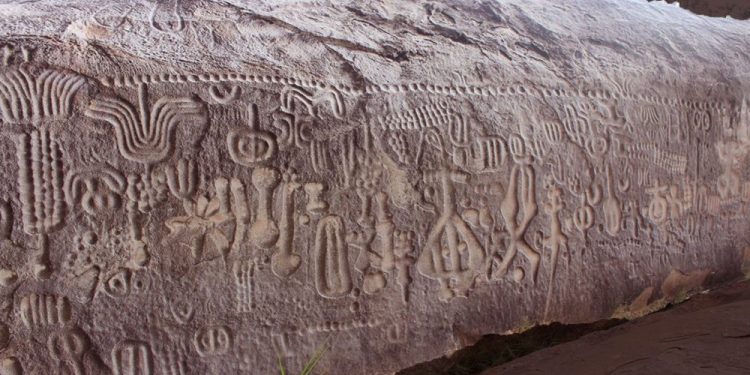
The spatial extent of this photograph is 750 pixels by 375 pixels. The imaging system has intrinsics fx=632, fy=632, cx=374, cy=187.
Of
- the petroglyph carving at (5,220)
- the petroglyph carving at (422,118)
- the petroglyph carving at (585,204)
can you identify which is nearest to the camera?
the petroglyph carving at (5,220)

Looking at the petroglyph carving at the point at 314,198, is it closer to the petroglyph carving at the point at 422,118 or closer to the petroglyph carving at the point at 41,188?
the petroglyph carving at the point at 422,118

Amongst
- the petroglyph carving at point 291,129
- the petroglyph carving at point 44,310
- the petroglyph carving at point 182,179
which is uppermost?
the petroglyph carving at point 291,129

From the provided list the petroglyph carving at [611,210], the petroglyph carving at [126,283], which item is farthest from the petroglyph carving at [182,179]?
the petroglyph carving at [611,210]

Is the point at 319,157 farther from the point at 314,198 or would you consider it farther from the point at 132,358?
the point at 132,358

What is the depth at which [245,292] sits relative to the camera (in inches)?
67.7

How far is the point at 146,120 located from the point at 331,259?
2.05 ft

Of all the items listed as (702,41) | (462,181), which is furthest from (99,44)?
(702,41)

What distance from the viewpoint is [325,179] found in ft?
5.88

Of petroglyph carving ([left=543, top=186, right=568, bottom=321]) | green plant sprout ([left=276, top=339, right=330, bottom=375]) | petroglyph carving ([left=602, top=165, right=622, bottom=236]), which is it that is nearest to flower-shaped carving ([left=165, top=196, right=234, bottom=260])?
green plant sprout ([left=276, top=339, right=330, bottom=375])

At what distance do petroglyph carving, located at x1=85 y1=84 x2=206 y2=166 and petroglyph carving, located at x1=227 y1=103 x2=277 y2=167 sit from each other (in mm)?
97

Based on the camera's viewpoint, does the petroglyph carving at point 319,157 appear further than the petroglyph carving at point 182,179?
Yes

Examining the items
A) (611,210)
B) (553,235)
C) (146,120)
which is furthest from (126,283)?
(611,210)

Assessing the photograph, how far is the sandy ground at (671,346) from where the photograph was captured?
1916 mm

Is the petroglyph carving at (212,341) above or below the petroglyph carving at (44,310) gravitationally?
below
